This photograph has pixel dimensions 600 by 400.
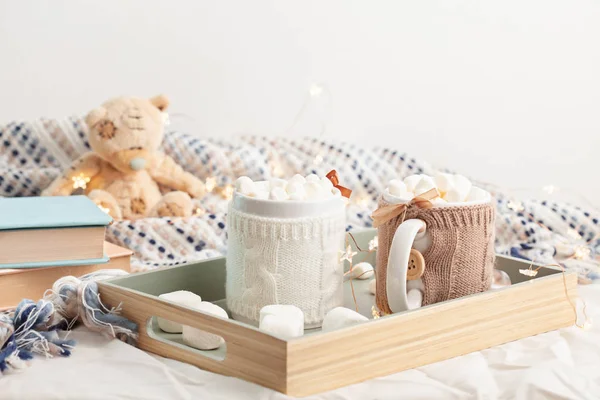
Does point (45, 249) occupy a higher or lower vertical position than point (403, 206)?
lower

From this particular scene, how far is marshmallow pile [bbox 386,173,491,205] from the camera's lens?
87 centimetres

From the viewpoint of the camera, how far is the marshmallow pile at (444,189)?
34.1 inches

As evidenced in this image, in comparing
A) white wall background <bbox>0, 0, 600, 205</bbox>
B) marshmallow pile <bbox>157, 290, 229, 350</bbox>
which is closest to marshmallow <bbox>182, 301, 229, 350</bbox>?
marshmallow pile <bbox>157, 290, 229, 350</bbox>

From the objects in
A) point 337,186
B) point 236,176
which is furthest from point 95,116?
point 337,186

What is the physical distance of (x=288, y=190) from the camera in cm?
86

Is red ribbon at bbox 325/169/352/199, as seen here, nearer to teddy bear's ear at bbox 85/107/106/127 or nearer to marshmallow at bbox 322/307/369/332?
marshmallow at bbox 322/307/369/332

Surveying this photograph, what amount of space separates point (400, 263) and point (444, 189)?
118 millimetres

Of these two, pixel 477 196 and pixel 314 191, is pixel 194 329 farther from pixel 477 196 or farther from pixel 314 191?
pixel 477 196

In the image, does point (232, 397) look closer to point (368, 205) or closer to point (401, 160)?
point (368, 205)

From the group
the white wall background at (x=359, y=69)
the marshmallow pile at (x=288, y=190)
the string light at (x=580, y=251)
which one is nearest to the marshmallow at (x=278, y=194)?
the marshmallow pile at (x=288, y=190)

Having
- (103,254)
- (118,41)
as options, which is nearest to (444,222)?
(103,254)

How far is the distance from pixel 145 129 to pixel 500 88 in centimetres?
135

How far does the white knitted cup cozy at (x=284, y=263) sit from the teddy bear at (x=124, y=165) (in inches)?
29.3

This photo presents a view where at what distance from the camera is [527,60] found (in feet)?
8.26
